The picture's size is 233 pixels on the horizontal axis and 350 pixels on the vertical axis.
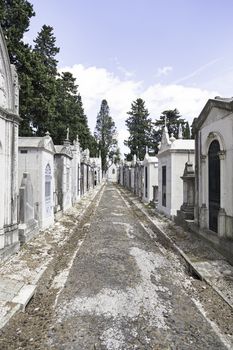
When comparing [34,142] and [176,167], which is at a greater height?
[34,142]

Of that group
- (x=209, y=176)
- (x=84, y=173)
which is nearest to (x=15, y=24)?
(x=84, y=173)

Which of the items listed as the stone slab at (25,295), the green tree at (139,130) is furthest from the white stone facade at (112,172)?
the stone slab at (25,295)

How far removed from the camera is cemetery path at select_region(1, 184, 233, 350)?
143 inches

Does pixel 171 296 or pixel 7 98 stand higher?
pixel 7 98

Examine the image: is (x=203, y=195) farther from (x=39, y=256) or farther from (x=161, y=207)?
(x=161, y=207)

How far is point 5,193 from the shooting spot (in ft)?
23.1

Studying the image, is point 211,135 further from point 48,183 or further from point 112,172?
point 112,172

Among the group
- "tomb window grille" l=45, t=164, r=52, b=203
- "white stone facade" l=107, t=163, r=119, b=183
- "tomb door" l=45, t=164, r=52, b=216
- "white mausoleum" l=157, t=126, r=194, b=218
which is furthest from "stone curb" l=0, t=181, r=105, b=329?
"white stone facade" l=107, t=163, r=119, b=183

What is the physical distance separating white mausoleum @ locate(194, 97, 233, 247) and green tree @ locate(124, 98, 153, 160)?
4532cm

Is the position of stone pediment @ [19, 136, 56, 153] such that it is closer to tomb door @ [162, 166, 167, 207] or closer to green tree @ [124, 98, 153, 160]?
tomb door @ [162, 166, 167, 207]

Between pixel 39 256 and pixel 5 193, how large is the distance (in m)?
1.78

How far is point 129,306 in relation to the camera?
4.54 meters

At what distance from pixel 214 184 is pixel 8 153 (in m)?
5.69

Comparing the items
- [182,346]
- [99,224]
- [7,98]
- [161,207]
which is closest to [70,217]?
[99,224]
